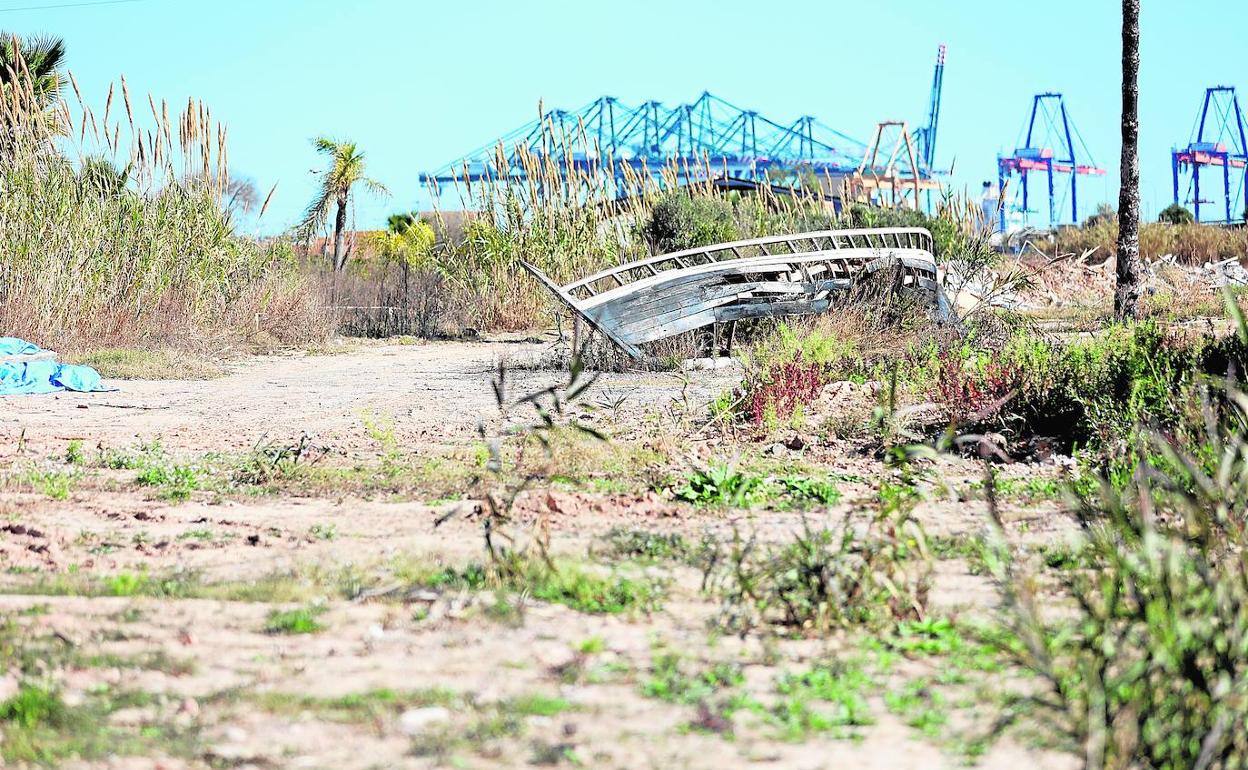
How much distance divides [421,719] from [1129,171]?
16060 mm

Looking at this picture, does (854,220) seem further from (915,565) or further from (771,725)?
(771,725)

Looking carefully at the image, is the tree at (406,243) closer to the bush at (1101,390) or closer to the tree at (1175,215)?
the bush at (1101,390)

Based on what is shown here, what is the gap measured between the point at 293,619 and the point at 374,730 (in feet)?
3.17

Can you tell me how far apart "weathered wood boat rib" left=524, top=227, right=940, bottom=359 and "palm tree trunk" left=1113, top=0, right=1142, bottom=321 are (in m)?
4.90

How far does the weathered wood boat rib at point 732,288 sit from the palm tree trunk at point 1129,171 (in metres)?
4.90

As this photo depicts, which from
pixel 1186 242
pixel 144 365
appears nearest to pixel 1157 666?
pixel 144 365

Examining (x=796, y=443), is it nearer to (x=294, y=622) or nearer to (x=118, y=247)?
(x=294, y=622)

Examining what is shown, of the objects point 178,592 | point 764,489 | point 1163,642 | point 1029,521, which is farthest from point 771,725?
point 764,489

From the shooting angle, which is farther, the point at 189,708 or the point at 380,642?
the point at 380,642

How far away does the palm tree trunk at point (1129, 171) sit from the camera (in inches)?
648

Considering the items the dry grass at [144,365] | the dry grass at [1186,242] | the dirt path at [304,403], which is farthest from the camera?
the dry grass at [1186,242]

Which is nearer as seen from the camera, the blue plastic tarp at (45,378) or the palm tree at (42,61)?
the blue plastic tarp at (45,378)

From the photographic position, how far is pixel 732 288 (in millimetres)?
12297

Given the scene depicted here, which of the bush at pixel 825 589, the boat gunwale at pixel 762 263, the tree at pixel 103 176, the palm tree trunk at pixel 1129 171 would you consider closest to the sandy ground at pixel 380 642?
the bush at pixel 825 589
